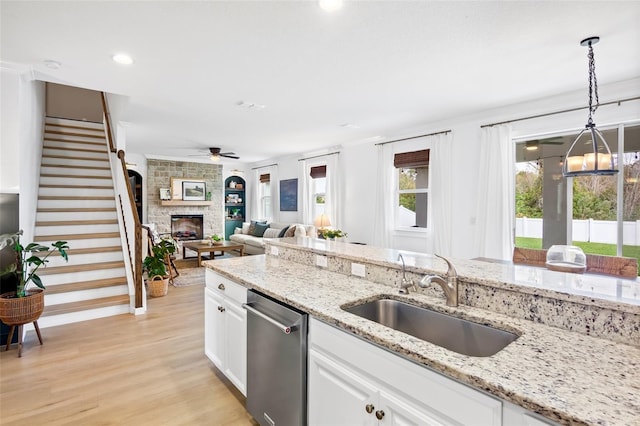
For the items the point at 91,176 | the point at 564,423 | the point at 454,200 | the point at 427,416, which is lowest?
the point at 427,416

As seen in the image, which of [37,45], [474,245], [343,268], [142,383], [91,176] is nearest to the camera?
[343,268]

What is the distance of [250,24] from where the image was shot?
7.23 feet

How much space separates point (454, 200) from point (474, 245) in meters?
0.71

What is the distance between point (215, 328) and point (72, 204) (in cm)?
415

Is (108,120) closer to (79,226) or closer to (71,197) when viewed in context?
(71,197)

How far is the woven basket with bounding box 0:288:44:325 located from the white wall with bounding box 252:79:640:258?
4.64 meters

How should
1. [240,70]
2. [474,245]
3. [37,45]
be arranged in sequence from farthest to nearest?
[474,245] → [240,70] → [37,45]

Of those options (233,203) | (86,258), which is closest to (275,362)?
(86,258)

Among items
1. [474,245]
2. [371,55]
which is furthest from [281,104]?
[474,245]

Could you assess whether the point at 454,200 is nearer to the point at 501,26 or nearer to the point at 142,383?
the point at 501,26

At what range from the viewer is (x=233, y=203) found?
991cm

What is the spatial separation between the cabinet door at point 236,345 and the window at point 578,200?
147 inches

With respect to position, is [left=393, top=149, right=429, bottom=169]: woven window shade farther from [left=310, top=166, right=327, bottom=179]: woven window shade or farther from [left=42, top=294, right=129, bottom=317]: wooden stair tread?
[left=42, top=294, right=129, bottom=317]: wooden stair tread

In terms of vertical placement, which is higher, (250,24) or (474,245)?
(250,24)
